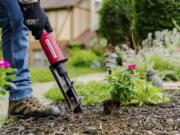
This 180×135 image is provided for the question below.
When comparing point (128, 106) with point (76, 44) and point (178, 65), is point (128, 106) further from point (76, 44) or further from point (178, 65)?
point (76, 44)

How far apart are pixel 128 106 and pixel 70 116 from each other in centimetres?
64

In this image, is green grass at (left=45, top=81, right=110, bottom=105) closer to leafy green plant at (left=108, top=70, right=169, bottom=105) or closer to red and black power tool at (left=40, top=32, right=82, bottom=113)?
leafy green plant at (left=108, top=70, right=169, bottom=105)

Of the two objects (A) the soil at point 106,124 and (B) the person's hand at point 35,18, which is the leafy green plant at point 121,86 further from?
(B) the person's hand at point 35,18

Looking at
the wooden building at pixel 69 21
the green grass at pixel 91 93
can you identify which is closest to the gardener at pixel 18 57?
the green grass at pixel 91 93

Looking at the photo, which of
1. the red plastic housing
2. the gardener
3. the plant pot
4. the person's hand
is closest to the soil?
the plant pot

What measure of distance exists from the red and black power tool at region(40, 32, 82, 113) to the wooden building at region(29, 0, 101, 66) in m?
18.2

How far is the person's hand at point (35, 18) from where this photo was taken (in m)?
3.25

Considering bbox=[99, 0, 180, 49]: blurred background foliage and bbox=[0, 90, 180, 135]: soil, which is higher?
bbox=[0, 90, 180, 135]: soil

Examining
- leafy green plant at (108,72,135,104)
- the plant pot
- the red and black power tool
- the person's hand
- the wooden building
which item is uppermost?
the person's hand

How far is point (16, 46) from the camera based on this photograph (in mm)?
3576

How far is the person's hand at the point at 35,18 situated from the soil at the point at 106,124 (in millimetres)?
564

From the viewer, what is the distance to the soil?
2.87 metres

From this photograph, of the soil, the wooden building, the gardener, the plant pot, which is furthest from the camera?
the wooden building

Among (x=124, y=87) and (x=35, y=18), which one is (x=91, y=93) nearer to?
(x=124, y=87)
